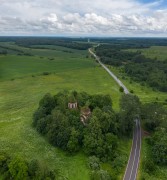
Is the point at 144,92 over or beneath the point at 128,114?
beneath

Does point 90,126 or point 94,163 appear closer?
point 94,163

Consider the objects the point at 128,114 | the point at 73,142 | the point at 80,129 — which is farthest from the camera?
the point at 128,114

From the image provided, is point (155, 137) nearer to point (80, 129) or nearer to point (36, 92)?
point (80, 129)

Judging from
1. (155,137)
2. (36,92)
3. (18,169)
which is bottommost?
(36,92)

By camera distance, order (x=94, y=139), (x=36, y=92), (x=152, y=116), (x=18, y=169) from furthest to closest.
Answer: (x=36, y=92) → (x=152, y=116) → (x=94, y=139) → (x=18, y=169)

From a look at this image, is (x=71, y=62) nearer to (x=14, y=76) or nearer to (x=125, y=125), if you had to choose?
(x=14, y=76)

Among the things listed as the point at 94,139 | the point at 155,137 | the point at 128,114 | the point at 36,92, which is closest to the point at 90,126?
the point at 94,139

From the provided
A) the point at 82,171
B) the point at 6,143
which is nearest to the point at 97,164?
the point at 82,171
